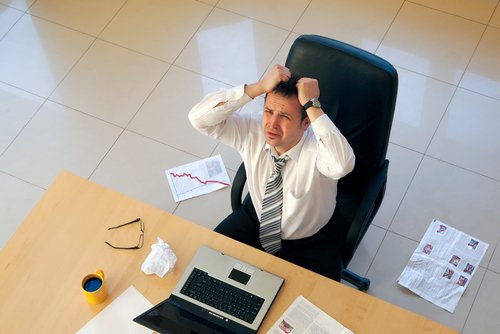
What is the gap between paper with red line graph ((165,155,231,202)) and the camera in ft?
11.3

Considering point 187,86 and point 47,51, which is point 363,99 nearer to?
point 187,86

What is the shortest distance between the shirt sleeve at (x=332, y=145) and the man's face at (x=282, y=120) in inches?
3.4

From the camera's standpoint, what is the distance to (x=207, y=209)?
3.38 m

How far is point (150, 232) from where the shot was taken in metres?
2.33

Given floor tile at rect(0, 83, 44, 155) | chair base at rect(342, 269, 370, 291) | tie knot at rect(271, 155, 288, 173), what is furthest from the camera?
floor tile at rect(0, 83, 44, 155)

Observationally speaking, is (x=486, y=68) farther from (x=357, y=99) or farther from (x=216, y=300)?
(x=216, y=300)

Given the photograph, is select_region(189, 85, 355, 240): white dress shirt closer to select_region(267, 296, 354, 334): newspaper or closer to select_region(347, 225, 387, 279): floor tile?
select_region(267, 296, 354, 334): newspaper

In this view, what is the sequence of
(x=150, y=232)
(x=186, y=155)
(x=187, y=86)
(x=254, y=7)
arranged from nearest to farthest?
(x=150, y=232) < (x=186, y=155) < (x=187, y=86) < (x=254, y=7)

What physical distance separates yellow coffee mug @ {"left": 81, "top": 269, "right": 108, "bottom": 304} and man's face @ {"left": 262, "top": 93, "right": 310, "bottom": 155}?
747mm

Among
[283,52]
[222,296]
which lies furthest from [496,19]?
[222,296]

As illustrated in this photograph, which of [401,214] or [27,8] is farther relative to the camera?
[27,8]

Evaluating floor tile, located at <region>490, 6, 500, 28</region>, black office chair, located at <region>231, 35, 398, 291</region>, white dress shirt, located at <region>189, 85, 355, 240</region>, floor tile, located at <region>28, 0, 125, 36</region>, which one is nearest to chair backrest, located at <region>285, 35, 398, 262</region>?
black office chair, located at <region>231, 35, 398, 291</region>

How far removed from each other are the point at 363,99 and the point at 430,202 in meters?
1.12

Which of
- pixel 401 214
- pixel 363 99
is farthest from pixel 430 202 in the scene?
pixel 363 99
